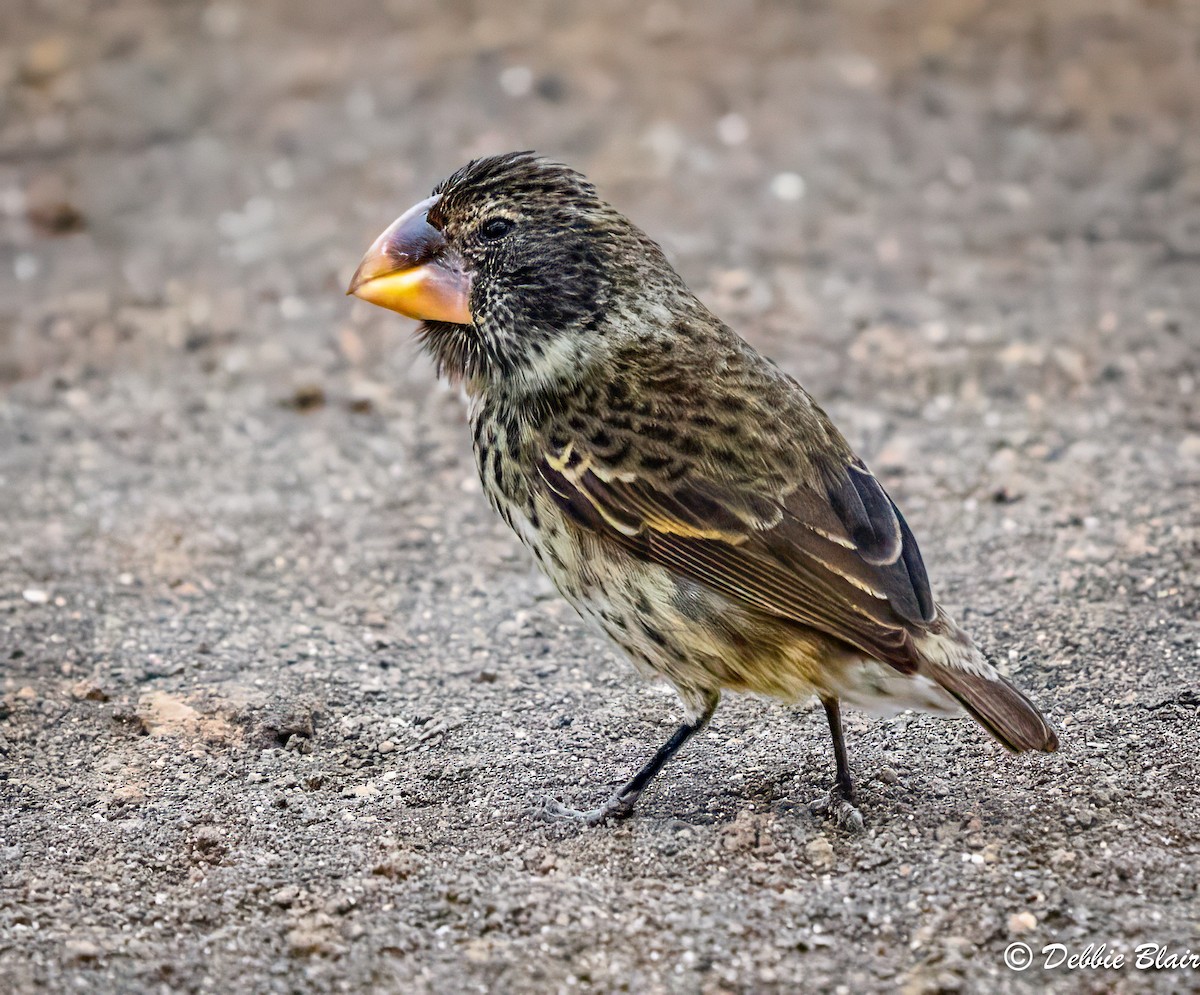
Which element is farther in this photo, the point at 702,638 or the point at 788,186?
the point at 788,186

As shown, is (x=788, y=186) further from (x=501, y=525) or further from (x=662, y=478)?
(x=662, y=478)

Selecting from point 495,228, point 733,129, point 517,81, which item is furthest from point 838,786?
point 517,81

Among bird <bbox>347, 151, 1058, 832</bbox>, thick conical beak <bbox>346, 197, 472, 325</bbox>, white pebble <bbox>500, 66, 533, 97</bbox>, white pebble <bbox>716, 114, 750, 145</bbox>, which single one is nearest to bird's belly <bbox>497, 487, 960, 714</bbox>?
bird <bbox>347, 151, 1058, 832</bbox>

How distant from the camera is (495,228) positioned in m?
4.19

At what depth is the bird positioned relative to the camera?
3.69 metres

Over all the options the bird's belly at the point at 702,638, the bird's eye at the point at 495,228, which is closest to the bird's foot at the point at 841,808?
the bird's belly at the point at 702,638

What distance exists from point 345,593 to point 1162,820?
2827 mm

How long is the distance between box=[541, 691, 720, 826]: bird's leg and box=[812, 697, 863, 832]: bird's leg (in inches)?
11.9

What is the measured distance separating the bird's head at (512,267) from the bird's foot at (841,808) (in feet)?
4.34

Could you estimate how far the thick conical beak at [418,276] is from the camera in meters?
4.23

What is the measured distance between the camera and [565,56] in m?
8.29

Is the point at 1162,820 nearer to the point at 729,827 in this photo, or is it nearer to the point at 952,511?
the point at 729,827

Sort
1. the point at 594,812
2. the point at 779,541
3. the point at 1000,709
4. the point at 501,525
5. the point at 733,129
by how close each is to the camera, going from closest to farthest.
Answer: the point at 1000,709
the point at 779,541
the point at 594,812
the point at 501,525
the point at 733,129

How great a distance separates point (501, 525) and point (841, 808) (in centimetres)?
227
